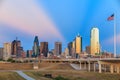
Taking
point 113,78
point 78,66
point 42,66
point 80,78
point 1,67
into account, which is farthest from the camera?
point 78,66

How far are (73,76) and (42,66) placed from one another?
159 feet

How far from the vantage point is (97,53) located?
180 meters

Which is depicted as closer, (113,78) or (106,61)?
(113,78)

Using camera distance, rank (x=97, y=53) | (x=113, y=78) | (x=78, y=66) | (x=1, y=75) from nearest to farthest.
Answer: (x=1, y=75) → (x=113, y=78) → (x=78, y=66) → (x=97, y=53)

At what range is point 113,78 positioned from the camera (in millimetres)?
105000

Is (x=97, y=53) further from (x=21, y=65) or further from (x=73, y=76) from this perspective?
(x=73, y=76)

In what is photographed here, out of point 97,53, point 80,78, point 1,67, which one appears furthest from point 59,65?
point 80,78

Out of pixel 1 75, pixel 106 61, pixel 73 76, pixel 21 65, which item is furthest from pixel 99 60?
pixel 1 75

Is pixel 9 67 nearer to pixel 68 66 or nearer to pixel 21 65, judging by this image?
pixel 21 65

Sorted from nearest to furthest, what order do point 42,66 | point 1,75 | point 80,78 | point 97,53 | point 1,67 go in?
point 1,75 → point 80,78 → point 1,67 → point 42,66 → point 97,53

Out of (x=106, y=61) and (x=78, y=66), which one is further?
(x=78, y=66)

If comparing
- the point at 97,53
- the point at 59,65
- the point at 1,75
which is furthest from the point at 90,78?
the point at 97,53

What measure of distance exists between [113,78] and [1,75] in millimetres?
36269

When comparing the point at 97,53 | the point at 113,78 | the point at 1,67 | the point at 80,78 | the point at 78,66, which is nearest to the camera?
the point at 80,78
